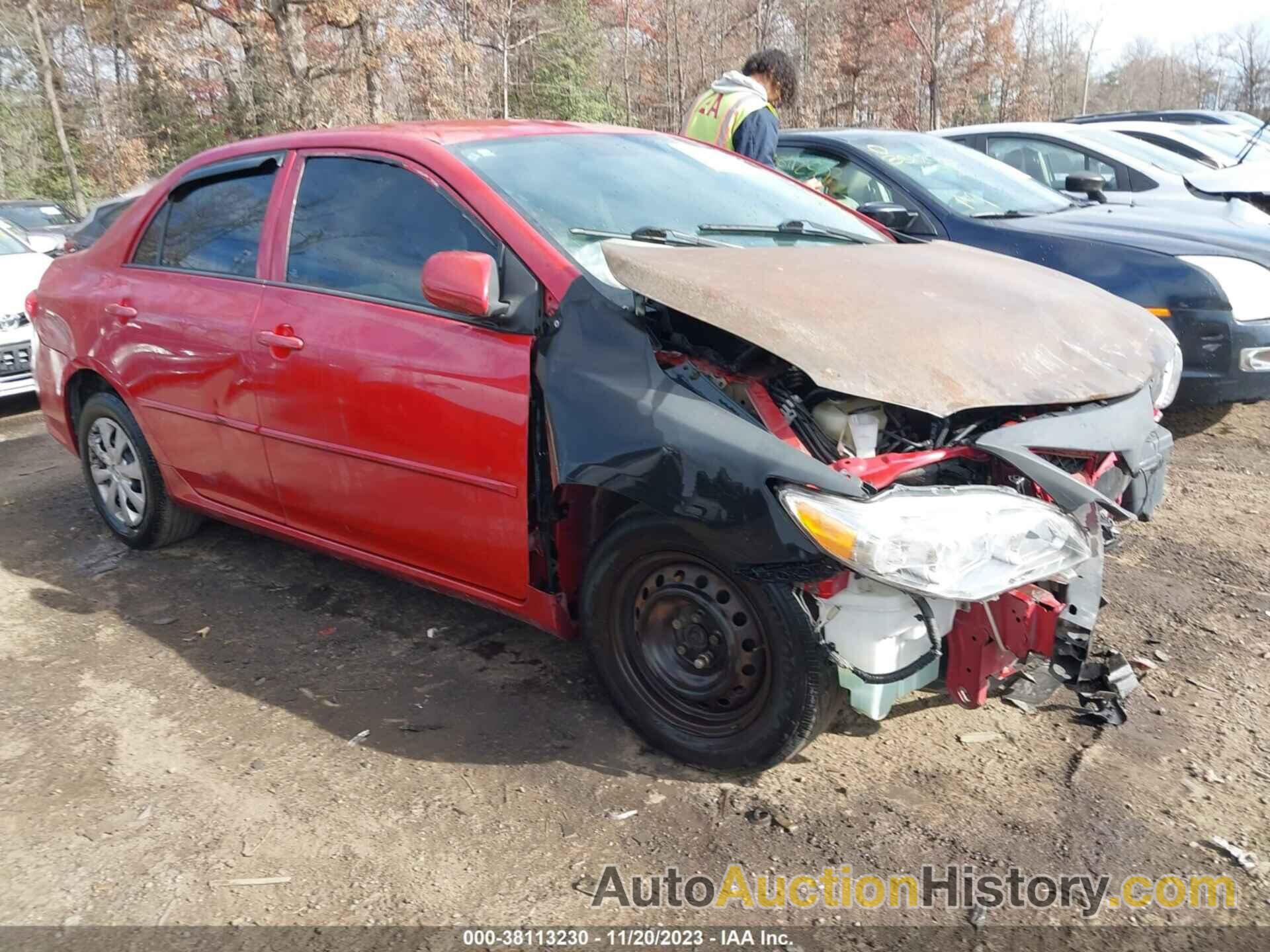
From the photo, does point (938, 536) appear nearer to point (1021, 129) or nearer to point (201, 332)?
point (201, 332)

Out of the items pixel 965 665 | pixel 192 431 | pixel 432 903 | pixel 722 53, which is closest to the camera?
pixel 432 903

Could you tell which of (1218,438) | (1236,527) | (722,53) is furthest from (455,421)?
(722,53)

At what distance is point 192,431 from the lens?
13.0ft

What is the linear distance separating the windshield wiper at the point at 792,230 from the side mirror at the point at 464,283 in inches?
32.0

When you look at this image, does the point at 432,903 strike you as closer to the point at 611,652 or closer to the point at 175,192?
the point at 611,652

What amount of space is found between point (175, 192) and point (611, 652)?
110 inches

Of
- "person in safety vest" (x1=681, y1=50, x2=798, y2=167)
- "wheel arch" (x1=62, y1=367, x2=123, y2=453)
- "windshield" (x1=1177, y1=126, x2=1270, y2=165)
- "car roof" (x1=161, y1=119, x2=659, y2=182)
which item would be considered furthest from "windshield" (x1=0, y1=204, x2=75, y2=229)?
A: "windshield" (x1=1177, y1=126, x2=1270, y2=165)

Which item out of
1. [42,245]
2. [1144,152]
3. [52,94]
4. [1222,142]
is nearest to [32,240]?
[42,245]

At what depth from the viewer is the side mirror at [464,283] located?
273cm

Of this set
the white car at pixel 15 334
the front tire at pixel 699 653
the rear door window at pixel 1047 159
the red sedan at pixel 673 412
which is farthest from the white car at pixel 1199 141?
the white car at pixel 15 334

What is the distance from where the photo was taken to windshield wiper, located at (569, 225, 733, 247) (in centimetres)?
302

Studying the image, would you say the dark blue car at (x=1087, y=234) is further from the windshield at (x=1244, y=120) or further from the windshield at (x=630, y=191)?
the windshield at (x=1244, y=120)

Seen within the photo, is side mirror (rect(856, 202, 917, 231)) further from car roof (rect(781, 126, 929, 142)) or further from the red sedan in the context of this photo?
the red sedan

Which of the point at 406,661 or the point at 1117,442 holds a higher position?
the point at 1117,442
